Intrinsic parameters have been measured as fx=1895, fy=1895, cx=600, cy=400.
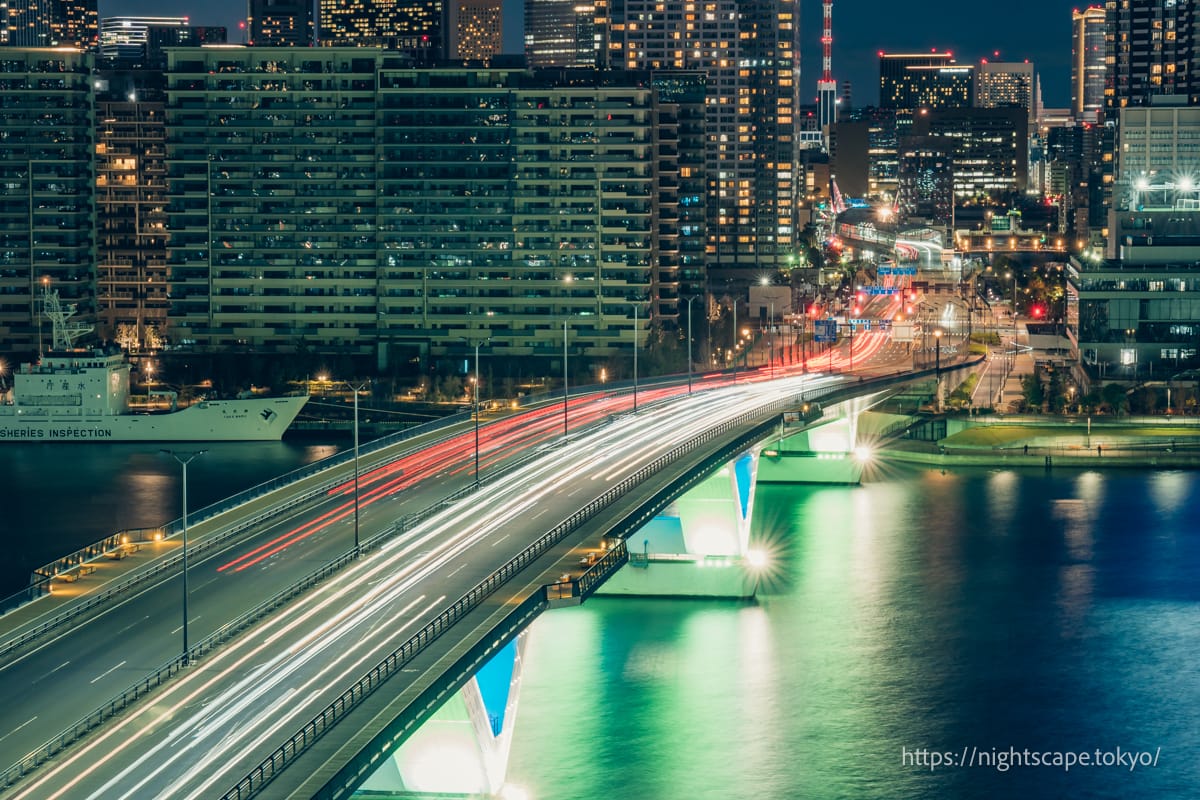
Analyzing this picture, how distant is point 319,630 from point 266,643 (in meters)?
1.22

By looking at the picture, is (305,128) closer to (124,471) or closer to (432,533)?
(124,471)

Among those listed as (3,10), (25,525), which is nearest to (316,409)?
(25,525)

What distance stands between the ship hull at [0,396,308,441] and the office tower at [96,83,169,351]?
101ft

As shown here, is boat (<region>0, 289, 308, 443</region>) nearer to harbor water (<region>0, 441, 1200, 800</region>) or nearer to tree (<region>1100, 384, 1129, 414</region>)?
harbor water (<region>0, 441, 1200, 800</region>)

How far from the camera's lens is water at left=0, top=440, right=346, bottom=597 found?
2355 inches

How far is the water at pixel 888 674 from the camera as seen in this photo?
36781 millimetres

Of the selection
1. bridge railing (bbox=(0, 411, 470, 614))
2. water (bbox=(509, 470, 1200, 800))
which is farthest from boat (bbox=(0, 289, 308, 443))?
water (bbox=(509, 470, 1200, 800))

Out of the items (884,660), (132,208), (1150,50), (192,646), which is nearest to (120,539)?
(192,646)

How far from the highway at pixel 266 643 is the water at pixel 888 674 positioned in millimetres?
3577

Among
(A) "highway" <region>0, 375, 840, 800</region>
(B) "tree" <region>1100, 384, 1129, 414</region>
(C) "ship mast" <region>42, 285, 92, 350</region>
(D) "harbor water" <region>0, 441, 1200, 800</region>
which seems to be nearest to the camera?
(A) "highway" <region>0, 375, 840, 800</region>

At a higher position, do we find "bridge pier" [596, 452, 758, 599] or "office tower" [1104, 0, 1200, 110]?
"office tower" [1104, 0, 1200, 110]

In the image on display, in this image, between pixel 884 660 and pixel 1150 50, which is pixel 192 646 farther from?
pixel 1150 50

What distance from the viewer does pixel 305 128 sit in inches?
4171

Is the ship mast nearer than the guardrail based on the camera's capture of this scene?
No
